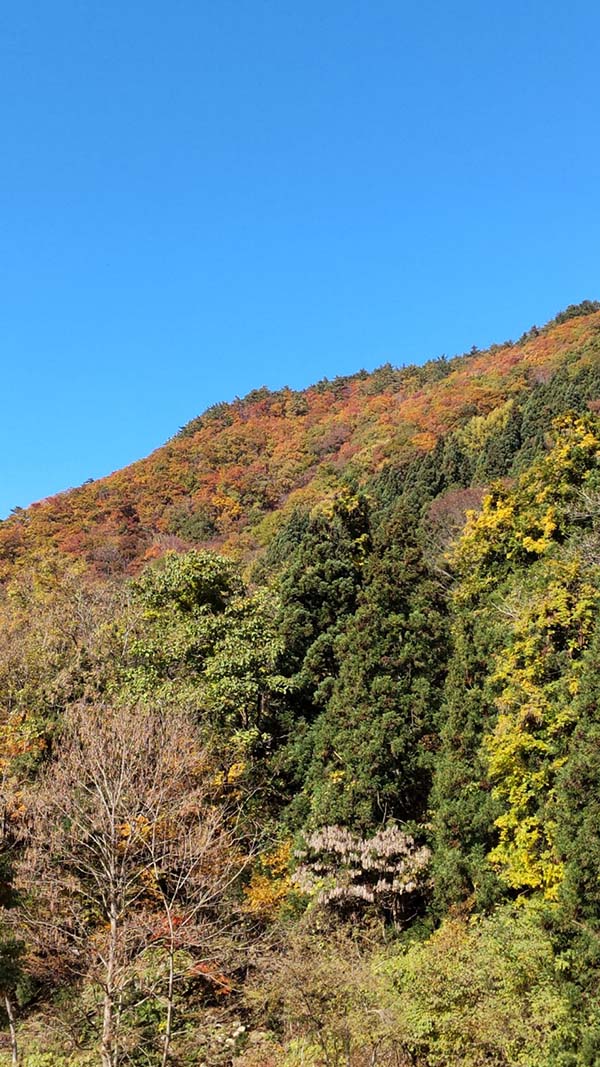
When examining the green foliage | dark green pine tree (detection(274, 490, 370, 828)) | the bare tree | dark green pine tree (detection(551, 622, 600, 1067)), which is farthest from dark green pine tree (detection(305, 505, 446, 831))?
the green foliage

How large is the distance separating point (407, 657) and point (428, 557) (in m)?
13.1

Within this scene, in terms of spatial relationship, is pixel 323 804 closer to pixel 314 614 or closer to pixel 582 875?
pixel 314 614

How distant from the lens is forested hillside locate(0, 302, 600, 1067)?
8.95 m

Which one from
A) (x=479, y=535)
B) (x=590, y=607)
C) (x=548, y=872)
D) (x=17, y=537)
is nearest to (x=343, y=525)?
(x=479, y=535)

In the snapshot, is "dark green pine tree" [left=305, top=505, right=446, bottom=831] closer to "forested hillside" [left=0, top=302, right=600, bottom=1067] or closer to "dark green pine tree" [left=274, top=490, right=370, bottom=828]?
"forested hillside" [left=0, top=302, right=600, bottom=1067]

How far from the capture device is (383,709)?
14.9m

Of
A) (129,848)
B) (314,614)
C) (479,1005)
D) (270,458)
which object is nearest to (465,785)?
(314,614)

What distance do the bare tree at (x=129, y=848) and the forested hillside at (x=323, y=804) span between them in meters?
0.09

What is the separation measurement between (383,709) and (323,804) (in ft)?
7.46

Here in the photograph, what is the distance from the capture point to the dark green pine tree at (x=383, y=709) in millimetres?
14102

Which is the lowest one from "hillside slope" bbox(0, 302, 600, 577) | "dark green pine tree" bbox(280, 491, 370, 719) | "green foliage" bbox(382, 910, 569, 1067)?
"green foliage" bbox(382, 910, 569, 1067)

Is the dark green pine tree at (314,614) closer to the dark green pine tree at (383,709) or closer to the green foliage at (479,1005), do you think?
the dark green pine tree at (383,709)

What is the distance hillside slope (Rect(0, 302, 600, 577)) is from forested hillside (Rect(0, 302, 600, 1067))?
72.1 ft

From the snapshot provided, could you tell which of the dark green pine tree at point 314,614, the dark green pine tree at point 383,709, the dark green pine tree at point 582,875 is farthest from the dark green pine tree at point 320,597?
the dark green pine tree at point 582,875
